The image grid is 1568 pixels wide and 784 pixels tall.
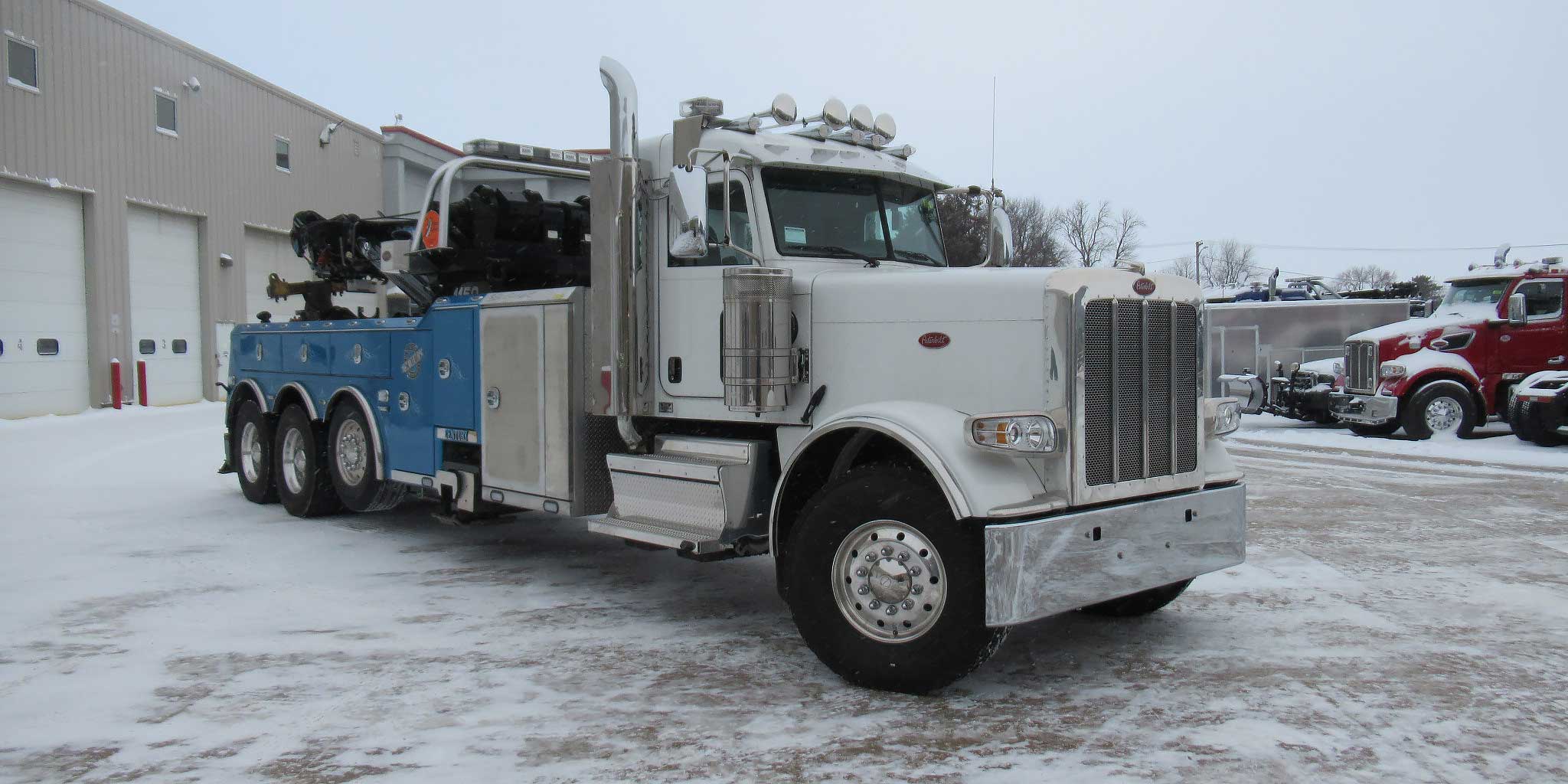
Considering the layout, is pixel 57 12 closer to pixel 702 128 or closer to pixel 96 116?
pixel 96 116

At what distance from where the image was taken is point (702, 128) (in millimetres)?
6180

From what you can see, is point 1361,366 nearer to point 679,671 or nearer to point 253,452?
point 253,452

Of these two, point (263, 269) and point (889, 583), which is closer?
point (889, 583)

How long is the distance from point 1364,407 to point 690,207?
15254 mm

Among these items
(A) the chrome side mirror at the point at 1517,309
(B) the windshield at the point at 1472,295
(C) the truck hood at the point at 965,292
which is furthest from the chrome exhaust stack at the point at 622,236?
(B) the windshield at the point at 1472,295

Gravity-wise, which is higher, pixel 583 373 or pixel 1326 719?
pixel 583 373

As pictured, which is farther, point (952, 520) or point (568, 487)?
point (568, 487)

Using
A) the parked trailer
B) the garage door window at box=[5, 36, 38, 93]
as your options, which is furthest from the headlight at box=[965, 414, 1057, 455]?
the garage door window at box=[5, 36, 38, 93]

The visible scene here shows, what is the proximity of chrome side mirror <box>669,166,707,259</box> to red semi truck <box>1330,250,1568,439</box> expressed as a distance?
581 inches

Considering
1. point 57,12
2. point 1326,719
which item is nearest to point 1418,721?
point 1326,719

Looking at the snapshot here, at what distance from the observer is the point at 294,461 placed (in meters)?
10.0

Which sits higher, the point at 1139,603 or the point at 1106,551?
the point at 1106,551

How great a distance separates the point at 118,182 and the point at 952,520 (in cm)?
2228

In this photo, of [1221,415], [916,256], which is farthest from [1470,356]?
[916,256]
